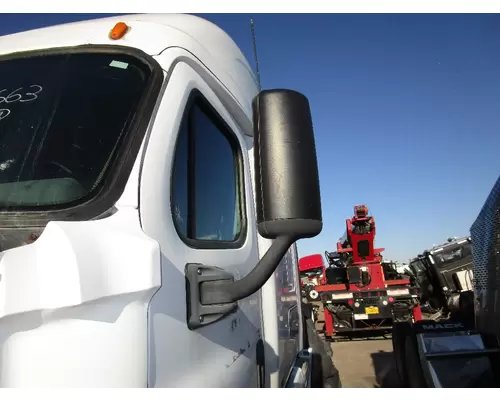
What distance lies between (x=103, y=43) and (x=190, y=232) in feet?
2.78

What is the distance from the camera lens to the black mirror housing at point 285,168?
136 centimetres

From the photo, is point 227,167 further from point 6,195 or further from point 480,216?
point 480,216

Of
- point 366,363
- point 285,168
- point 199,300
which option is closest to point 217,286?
point 199,300

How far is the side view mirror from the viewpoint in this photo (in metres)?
1.36

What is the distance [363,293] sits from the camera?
33.3ft

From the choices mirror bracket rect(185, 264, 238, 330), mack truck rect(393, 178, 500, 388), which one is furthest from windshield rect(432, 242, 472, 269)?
mirror bracket rect(185, 264, 238, 330)

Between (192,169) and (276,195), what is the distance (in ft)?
1.65

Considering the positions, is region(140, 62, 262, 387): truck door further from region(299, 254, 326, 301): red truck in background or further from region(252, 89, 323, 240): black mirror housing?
region(299, 254, 326, 301): red truck in background

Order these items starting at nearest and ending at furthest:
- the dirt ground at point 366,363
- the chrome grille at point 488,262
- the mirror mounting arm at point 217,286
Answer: the mirror mounting arm at point 217,286, the chrome grille at point 488,262, the dirt ground at point 366,363

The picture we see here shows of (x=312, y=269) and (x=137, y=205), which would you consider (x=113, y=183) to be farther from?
(x=312, y=269)

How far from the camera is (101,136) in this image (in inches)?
59.0

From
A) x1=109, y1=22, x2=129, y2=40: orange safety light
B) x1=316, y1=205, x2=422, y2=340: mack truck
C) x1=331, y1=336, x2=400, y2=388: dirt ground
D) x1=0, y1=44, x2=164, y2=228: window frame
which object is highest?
x1=109, y1=22, x2=129, y2=40: orange safety light

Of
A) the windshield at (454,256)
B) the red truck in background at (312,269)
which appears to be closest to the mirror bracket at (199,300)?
the windshield at (454,256)

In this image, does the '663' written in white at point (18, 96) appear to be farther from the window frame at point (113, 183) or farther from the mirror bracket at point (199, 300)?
the mirror bracket at point (199, 300)
